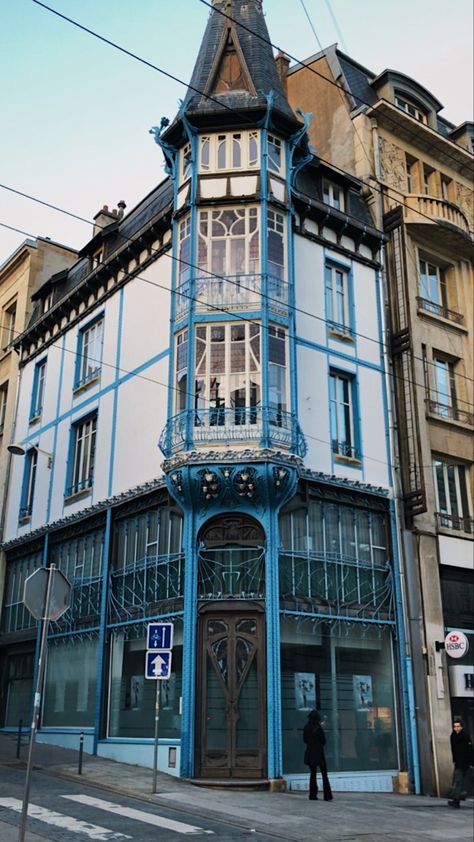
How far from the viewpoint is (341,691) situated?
18859mm

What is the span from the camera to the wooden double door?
16.5 meters

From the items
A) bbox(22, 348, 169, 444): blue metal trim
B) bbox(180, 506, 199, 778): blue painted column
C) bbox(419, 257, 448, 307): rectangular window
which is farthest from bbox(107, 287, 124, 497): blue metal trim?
bbox(419, 257, 448, 307): rectangular window

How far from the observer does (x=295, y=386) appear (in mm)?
19078

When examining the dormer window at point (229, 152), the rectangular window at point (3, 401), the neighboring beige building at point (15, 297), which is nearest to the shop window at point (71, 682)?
the neighboring beige building at point (15, 297)

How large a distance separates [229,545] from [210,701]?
10.7 ft

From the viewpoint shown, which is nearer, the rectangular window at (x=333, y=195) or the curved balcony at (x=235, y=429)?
the curved balcony at (x=235, y=429)

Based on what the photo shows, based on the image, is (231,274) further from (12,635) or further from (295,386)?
(12,635)

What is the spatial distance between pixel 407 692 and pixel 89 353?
13.5 m

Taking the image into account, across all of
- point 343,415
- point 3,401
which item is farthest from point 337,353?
point 3,401

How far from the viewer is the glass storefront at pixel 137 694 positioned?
59.2 feet

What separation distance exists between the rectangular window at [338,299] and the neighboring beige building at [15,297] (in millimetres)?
11456

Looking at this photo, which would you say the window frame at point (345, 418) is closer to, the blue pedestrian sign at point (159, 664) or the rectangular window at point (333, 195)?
the rectangular window at point (333, 195)

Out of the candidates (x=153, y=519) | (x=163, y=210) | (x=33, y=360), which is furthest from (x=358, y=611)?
(x=33, y=360)

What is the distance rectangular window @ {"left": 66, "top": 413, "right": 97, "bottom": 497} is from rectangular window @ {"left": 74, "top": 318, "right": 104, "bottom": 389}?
1.29m
